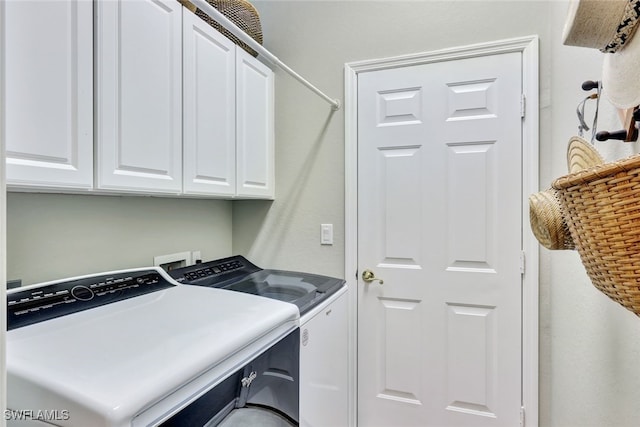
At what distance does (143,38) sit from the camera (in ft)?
3.99

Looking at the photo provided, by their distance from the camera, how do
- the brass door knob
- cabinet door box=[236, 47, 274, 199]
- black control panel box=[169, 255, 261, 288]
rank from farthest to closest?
the brass door knob → cabinet door box=[236, 47, 274, 199] → black control panel box=[169, 255, 261, 288]

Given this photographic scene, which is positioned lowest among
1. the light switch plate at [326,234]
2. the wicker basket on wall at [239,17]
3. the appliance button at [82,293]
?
the appliance button at [82,293]

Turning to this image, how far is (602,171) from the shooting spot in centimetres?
42

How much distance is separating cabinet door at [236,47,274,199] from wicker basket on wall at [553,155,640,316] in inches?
58.9

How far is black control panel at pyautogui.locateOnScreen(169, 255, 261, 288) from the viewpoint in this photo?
5.36 feet

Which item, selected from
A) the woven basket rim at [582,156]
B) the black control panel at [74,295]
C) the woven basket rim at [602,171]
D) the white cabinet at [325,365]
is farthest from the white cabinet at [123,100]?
the woven basket rim at [582,156]

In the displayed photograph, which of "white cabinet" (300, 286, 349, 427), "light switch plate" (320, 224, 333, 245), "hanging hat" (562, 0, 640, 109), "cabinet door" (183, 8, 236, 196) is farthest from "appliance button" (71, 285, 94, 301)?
"hanging hat" (562, 0, 640, 109)

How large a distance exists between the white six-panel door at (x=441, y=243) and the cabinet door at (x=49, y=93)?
4.32ft

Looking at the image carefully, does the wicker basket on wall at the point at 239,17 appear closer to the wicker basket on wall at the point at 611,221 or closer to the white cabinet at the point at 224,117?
the white cabinet at the point at 224,117

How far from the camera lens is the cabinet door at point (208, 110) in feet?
4.66

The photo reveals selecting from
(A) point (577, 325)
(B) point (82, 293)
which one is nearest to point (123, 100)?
(B) point (82, 293)

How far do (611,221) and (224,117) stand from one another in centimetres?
154

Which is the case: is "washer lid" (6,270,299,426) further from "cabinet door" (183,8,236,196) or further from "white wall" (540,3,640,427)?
"white wall" (540,3,640,427)

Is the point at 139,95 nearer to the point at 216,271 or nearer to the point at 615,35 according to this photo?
the point at 216,271
